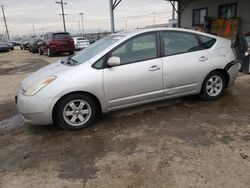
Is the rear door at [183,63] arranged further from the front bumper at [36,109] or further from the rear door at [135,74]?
the front bumper at [36,109]

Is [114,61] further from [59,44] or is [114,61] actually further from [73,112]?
[59,44]

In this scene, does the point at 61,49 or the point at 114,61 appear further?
the point at 61,49

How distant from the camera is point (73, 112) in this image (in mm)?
3988

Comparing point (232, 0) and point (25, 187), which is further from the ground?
point (232, 0)

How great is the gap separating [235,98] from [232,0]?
10987 mm

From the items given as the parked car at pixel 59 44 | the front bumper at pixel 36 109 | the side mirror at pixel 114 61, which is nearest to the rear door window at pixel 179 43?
the side mirror at pixel 114 61

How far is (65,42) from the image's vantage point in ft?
59.2

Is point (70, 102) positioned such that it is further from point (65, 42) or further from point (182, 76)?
point (65, 42)

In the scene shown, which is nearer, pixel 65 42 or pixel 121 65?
pixel 121 65

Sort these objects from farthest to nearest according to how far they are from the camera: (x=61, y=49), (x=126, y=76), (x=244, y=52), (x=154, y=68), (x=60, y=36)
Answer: (x=60, y=36) → (x=61, y=49) → (x=244, y=52) → (x=154, y=68) → (x=126, y=76)

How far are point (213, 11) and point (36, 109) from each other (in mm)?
14729

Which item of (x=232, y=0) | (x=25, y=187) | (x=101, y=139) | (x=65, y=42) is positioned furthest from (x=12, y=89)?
(x=232, y=0)

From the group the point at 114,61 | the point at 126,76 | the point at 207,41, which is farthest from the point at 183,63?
the point at 114,61

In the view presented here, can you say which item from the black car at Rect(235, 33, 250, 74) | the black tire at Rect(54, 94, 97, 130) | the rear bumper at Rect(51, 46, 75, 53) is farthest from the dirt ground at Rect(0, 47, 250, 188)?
the rear bumper at Rect(51, 46, 75, 53)
